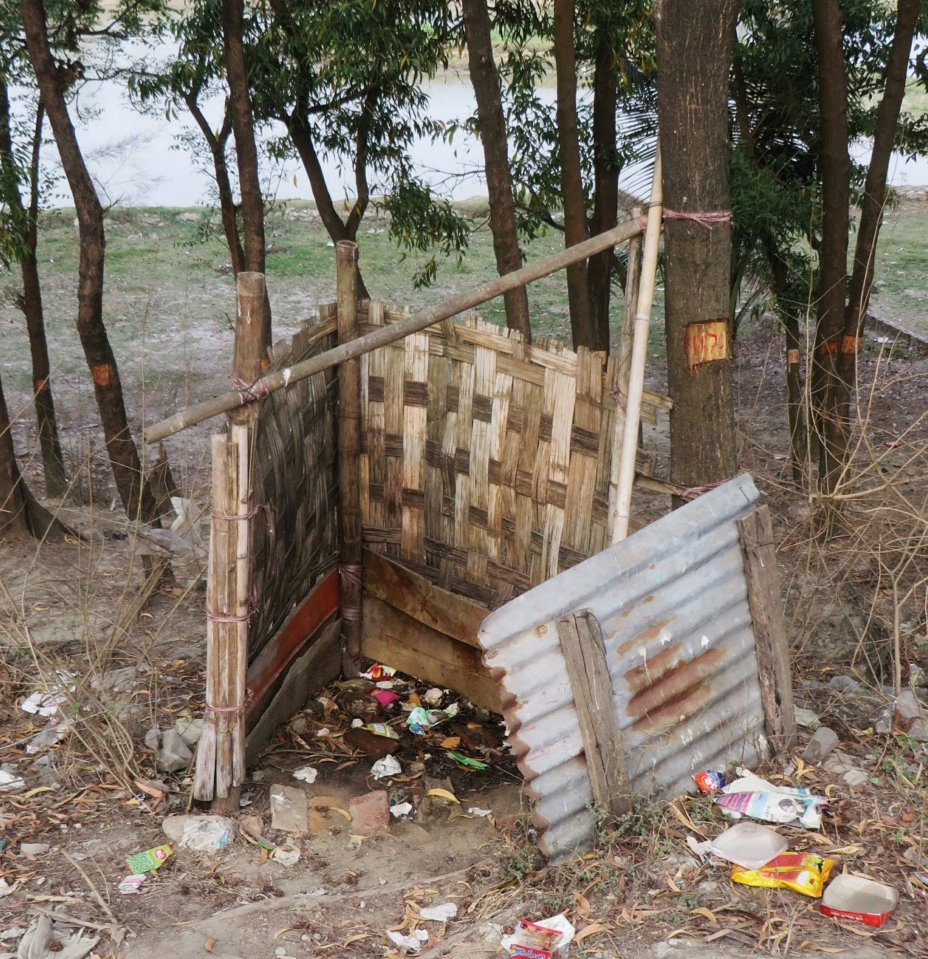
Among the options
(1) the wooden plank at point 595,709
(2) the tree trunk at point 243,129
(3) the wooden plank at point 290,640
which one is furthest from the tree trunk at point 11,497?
(1) the wooden plank at point 595,709

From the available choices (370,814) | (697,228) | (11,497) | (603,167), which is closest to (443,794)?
(370,814)

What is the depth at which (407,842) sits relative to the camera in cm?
387

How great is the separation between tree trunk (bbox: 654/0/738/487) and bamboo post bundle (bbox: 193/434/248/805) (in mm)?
1527

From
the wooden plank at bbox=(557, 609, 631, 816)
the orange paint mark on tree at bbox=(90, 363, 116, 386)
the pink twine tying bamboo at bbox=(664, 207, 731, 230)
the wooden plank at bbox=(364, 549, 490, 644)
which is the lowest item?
the wooden plank at bbox=(364, 549, 490, 644)

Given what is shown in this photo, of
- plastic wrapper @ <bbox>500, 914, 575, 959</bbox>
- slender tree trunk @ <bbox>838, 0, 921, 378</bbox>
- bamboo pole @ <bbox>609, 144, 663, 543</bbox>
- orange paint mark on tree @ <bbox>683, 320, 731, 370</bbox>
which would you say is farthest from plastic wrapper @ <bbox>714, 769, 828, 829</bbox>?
slender tree trunk @ <bbox>838, 0, 921, 378</bbox>

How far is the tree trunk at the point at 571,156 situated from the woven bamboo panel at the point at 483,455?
207 centimetres

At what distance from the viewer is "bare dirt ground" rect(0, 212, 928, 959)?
292 centimetres

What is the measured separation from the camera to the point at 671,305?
3695mm

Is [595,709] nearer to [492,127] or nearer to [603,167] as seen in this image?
[492,127]

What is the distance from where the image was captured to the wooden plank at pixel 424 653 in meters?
4.97

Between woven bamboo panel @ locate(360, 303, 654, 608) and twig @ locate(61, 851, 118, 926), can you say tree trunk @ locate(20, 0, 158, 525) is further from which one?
twig @ locate(61, 851, 118, 926)

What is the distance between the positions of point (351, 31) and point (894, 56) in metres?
3.17

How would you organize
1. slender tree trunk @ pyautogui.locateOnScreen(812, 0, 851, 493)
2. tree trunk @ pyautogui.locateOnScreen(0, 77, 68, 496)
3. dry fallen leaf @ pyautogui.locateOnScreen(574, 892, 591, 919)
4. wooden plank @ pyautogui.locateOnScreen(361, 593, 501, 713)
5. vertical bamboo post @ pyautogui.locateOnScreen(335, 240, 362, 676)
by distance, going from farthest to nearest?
tree trunk @ pyautogui.locateOnScreen(0, 77, 68, 496) → slender tree trunk @ pyautogui.locateOnScreen(812, 0, 851, 493) → wooden plank @ pyautogui.locateOnScreen(361, 593, 501, 713) → vertical bamboo post @ pyautogui.locateOnScreen(335, 240, 362, 676) → dry fallen leaf @ pyautogui.locateOnScreen(574, 892, 591, 919)

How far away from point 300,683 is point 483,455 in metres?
1.30
